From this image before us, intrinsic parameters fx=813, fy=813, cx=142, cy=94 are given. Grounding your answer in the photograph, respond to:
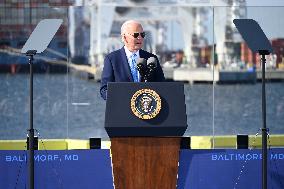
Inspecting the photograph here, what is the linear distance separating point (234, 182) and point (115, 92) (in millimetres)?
1793

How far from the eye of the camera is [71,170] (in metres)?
6.59

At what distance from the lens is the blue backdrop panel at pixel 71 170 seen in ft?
21.5

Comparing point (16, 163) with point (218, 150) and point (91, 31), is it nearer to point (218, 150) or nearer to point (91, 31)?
point (218, 150)

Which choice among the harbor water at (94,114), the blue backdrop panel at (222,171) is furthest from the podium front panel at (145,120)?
the harbor water at (94,114)

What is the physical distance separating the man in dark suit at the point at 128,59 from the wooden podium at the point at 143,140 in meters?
0.35

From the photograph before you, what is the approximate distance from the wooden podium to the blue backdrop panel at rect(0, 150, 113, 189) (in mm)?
1331

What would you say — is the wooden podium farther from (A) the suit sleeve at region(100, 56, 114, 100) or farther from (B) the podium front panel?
(A) the suit sleeve at region(100, 56, 114, 100)

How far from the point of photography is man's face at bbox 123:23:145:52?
5.56 m

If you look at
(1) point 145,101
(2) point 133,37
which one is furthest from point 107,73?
(1) point 145,101

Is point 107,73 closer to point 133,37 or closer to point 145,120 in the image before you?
point 133,37

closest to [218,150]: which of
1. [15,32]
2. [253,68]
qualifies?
[253,68]

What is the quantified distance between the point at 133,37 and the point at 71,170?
1.51 m

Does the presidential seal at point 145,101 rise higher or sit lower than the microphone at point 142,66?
lower

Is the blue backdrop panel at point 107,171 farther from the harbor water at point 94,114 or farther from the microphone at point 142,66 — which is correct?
the harbor water at point 94,114
